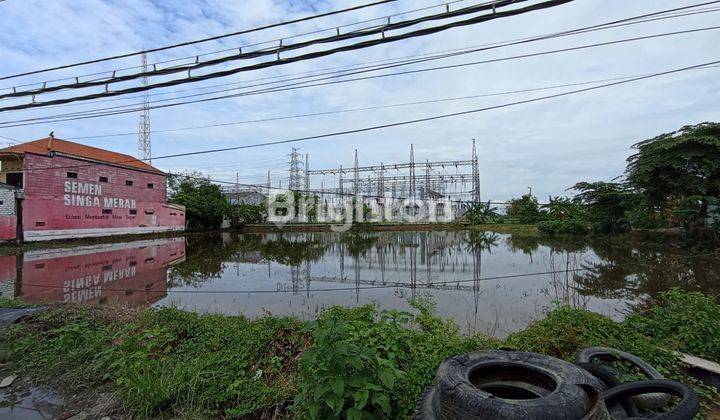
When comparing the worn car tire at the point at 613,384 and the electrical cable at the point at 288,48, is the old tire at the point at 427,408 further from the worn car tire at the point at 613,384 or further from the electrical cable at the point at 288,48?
the electrical cable at the point at 288,48

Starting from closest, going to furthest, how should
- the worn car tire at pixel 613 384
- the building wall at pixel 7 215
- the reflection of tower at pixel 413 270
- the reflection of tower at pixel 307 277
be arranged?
the worn car tire at pixel 613 384 → the reflection of tower at pixel 413 270 → the reflection of tower at pixel 307 277 → the building wall at pixel 7 215

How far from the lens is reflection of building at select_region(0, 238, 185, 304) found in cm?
796

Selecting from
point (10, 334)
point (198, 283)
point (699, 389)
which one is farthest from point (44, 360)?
point (699, 389)

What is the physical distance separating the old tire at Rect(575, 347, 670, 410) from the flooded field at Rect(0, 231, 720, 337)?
1.58 metres

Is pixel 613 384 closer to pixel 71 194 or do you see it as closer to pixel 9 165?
pixel 71 194

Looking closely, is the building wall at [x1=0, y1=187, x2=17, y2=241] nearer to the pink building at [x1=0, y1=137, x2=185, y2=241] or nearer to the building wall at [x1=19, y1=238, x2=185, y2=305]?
the pink building at [x1=0, y1=137, x2=185, y2=241]

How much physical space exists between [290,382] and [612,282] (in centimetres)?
899

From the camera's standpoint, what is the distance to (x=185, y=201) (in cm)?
2977

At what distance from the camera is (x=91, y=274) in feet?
35.0

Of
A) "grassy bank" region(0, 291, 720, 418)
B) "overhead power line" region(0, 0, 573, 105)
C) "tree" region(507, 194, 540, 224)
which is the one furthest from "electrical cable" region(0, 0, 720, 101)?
"tree" region(507, 194, 540, 224)

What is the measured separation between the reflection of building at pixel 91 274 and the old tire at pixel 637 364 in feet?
25.5

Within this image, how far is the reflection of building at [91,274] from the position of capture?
314 inches

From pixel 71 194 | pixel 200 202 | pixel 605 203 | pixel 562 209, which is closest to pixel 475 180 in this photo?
pixel 562 209

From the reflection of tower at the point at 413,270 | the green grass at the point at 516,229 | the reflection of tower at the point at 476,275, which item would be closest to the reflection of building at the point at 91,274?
the reflection of tower at the point at 413,270
